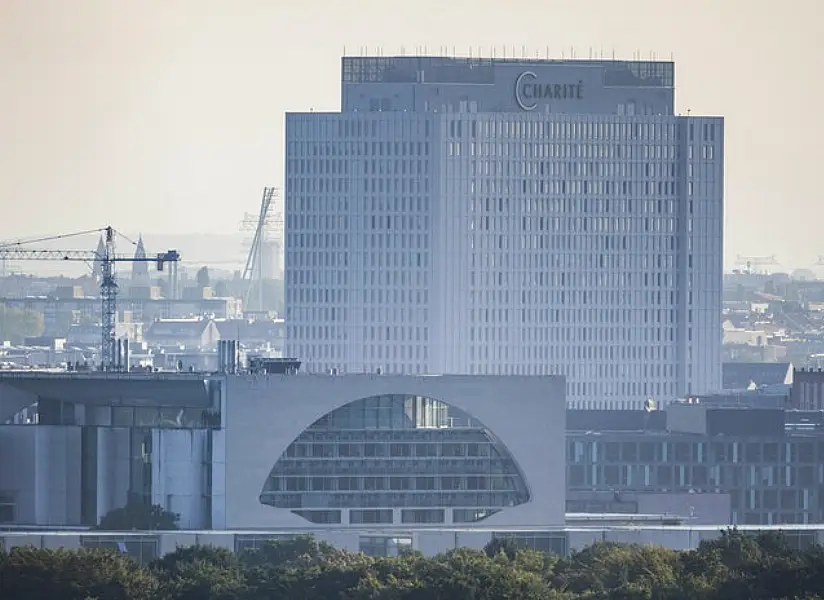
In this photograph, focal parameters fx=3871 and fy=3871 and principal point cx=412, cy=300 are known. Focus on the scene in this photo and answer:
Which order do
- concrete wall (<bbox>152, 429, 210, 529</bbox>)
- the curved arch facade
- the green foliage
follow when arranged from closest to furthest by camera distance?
the curved arch facade < the green foliage < concrete wall (<bbox>152, 429, 210, 529</bbox>)

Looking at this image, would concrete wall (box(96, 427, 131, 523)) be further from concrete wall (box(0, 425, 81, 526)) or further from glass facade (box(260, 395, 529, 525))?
glass facade (box(260, 395, 529, 525))

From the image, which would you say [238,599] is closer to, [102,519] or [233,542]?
[233,542]

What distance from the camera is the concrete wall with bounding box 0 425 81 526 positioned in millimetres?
189125

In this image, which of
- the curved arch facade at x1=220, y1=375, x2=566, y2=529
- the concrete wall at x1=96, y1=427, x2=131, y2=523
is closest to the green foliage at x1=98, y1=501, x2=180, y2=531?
the concrete wall at x1=96, y1=427, x2=131, y2=523

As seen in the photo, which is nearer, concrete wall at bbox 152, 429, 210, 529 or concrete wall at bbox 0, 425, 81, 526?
concrete wall at bbox 152, 429, 210, 529

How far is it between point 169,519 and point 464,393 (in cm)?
1543

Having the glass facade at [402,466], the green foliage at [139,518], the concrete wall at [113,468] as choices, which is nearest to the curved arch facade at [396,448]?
the glass facade at [402,466]

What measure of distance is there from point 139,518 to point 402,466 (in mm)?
12919

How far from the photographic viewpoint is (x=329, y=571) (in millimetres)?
152625

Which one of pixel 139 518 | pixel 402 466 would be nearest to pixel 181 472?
pixel 139 518

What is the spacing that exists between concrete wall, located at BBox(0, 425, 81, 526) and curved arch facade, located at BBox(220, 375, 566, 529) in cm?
845

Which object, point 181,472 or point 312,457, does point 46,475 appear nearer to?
point 181,472

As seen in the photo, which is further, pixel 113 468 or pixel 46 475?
pixel 46 475

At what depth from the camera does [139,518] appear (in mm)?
186125
